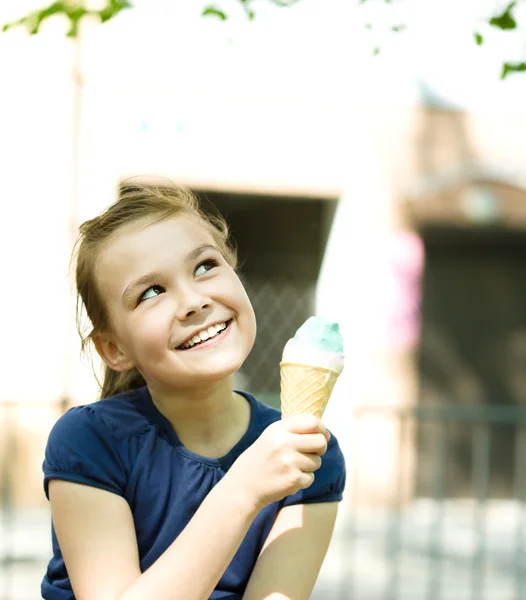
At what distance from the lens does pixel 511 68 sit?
2.98 metres

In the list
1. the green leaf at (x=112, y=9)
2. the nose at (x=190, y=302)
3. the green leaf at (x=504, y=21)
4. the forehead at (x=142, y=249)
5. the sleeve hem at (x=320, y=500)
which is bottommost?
the sleeve hem at (x=320, y=500)

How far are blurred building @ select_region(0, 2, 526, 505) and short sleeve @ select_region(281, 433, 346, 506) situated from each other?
634cm

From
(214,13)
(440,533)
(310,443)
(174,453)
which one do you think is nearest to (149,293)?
(174,453)

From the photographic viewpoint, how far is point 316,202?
10266 mm

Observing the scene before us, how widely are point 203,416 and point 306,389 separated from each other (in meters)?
0.29

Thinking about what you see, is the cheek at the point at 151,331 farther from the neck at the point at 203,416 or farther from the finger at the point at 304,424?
the finger at the point at 304,424

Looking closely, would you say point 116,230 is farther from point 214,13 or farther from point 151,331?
point 214,13

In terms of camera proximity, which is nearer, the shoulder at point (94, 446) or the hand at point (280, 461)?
the hand at point (280, 461)

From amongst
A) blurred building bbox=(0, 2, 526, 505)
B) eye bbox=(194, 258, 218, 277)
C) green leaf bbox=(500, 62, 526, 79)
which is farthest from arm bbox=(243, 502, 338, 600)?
blurred building bbox=(0, 2, 526, 505)

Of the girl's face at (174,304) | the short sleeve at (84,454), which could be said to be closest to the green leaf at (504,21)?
the girl's face at (174,304)

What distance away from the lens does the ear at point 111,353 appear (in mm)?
2033

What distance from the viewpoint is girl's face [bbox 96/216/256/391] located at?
1.84m

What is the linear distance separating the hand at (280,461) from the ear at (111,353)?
0.43 metres

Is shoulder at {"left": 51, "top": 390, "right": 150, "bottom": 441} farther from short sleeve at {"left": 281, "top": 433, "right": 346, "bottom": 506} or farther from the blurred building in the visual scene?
the blurred building
